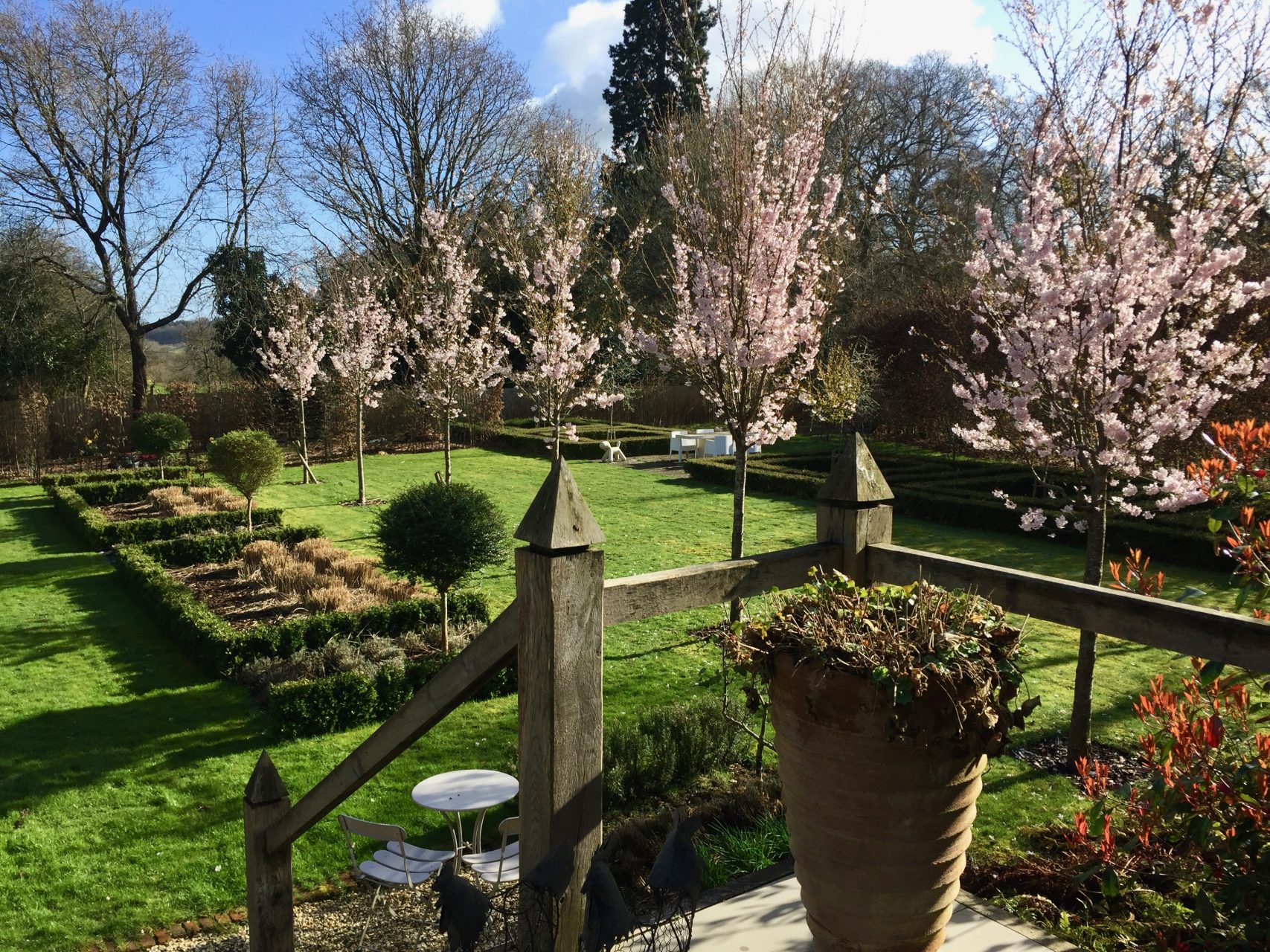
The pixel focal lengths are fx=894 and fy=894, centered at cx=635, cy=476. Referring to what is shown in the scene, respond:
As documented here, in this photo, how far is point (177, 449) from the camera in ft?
62.7

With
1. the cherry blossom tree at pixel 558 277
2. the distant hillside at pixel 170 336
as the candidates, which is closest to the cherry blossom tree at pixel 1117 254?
the cherry blossom tree at pixel 558 277

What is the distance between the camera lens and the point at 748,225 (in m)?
7.21

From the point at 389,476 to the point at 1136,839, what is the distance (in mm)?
17568

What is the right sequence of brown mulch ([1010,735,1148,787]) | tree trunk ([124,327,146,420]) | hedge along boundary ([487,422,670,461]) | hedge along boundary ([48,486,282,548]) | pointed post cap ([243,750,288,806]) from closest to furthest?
pointed post cap ([243,750,288,806]) → brown mulch ([1010,735,1148,787]) → hedge along boundary ([48,486,282,548]) → hedge along boundary ([487,422,670,461]) → tree trunk ([124,327,146,420])

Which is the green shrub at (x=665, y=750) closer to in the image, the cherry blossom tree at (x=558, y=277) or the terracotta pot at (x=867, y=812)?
the terracotta pot at (x=867, y=812)

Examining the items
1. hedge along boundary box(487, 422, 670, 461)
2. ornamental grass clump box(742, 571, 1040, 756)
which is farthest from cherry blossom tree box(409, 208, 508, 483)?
ornamental grass clump box(742, 571, 1040, 756)

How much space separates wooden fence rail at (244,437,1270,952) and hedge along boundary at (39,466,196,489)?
650 inches

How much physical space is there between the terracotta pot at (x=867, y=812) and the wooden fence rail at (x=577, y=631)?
0.42 meters

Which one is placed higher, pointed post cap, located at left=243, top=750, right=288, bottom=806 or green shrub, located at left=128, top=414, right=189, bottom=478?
green shrub, located at left=128, top=414, right=189, bottom=478

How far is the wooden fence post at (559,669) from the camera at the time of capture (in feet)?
6.37

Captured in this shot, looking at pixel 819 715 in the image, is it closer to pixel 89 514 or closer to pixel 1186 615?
pixel 1186 615

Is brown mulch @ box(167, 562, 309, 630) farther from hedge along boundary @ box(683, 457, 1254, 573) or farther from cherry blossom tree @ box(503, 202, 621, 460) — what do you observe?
hedge along boundary @ box(683, 457, 1254, 573)

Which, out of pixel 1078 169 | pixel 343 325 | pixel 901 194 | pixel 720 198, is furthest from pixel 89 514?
pixel 901 194

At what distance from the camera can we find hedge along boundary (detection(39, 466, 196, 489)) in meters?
16.4
